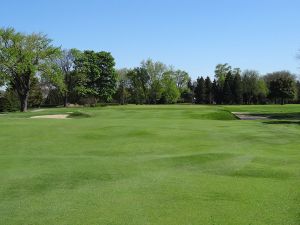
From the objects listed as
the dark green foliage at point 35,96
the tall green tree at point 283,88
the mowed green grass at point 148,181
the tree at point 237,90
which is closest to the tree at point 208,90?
the tree at point 237,90

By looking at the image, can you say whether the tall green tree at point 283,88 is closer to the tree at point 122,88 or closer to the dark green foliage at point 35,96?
the tree at point 122,88

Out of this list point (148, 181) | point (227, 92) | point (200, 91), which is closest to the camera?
point (148, 181)

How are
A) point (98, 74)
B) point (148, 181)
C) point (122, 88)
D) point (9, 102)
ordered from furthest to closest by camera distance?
→ point (122, 88) → point (98, 74) → point (9, 102) → point (148, 181)

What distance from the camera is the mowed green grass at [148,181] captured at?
26.7 ft

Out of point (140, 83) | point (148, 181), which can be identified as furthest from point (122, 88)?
point (148, 181)

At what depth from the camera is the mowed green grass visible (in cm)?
812

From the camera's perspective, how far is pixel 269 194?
9594mm

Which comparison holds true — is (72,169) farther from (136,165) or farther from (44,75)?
(44,75)

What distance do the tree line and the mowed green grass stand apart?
182 feet

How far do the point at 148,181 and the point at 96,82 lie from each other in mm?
108375

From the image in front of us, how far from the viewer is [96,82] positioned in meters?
118

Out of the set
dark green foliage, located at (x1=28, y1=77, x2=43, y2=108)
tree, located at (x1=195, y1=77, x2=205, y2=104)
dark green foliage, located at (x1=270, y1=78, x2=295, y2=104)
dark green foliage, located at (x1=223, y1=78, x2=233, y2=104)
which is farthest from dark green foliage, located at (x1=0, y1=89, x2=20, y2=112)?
dark green foliage, located at (x1=270, y1=78, x2=295, y2=104)

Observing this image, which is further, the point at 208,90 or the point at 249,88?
the point at 208,90

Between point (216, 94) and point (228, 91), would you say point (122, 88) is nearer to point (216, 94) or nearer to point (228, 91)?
point (216, 94)
